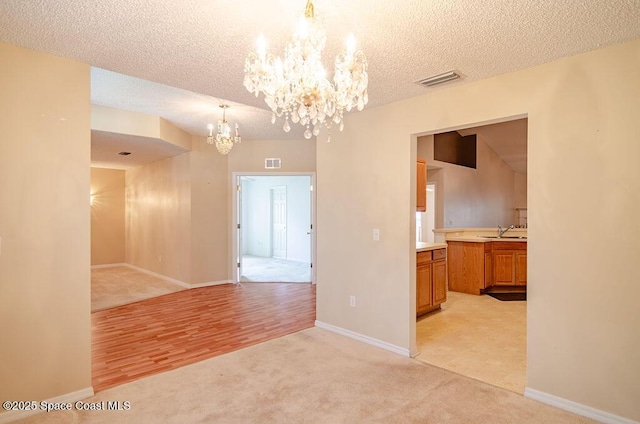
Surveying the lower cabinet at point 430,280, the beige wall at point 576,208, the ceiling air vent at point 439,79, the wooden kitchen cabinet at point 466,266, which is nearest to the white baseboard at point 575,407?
the beige wall at point 576,208

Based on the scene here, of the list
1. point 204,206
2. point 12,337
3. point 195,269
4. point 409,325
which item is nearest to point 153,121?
point 204,206

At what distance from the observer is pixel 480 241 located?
18.5ft

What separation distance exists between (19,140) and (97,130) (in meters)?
2.64

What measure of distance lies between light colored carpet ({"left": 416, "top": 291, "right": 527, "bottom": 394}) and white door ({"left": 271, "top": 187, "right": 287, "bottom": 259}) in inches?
220

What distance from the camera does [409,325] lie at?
326 cm

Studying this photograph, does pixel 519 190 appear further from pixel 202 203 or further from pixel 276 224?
pixel 202 203

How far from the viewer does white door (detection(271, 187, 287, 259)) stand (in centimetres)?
980

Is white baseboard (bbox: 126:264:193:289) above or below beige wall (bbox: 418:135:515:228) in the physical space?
below

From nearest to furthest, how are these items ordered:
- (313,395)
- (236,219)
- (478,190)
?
(313,395) < (236,219) < (478,190)

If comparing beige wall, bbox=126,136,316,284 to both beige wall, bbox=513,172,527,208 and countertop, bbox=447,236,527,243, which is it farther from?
beige wall, bbox=513,172,527,208

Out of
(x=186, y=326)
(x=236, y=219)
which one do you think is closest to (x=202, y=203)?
(x=236, y=219)

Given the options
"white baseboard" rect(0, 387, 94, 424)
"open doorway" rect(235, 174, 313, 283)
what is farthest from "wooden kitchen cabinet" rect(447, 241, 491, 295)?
"white baseboard" rect(0, 387, 94, 424)

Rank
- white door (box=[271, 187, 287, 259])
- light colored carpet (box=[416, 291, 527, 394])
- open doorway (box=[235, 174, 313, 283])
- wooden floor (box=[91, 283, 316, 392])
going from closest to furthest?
light colored carpet (box=[416, 291, 527, 394]) → wooden floor (box=[91, 283, 316, 392]) → open doorway (box=[235, 174, 313, 283]) → white door (box=[271, 187, 287, 259])

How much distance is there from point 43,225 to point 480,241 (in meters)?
5.69
